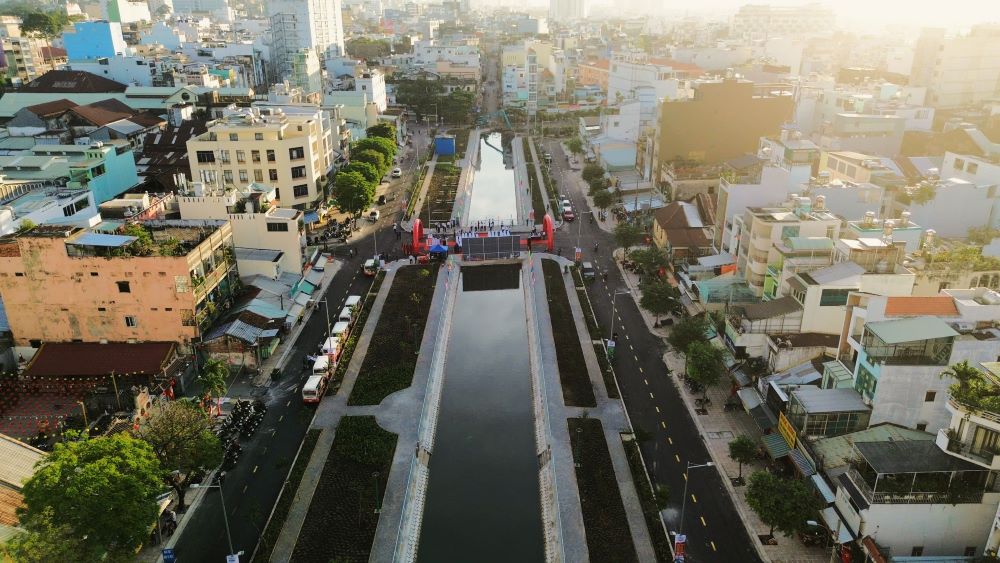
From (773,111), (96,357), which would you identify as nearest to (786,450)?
(96,357)

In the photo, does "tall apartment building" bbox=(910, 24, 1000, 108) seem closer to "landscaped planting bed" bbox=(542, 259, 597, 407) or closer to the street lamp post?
"landscaped planting bed" bbox=(542, 259, 597, 407)

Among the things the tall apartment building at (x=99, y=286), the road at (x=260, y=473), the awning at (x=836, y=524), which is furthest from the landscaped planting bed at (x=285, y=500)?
the awning at (x=836, y=524)

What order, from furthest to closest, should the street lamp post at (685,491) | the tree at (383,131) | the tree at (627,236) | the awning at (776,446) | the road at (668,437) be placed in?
the tree at (383,131) < the tree at (627,236) < the awning at (776,446) < the street lamp post at (685,491) < the road at (668,437)

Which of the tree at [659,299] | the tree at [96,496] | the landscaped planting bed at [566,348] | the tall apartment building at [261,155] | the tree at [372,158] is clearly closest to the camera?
the tree at [96,496]

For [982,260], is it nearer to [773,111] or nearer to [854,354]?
[854,354]

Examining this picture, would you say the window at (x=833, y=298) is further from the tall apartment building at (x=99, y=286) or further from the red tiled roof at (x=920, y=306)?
the tall apartment building at (x=99, y=286)

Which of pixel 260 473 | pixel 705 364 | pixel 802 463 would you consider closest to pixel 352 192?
pixel 260 473
